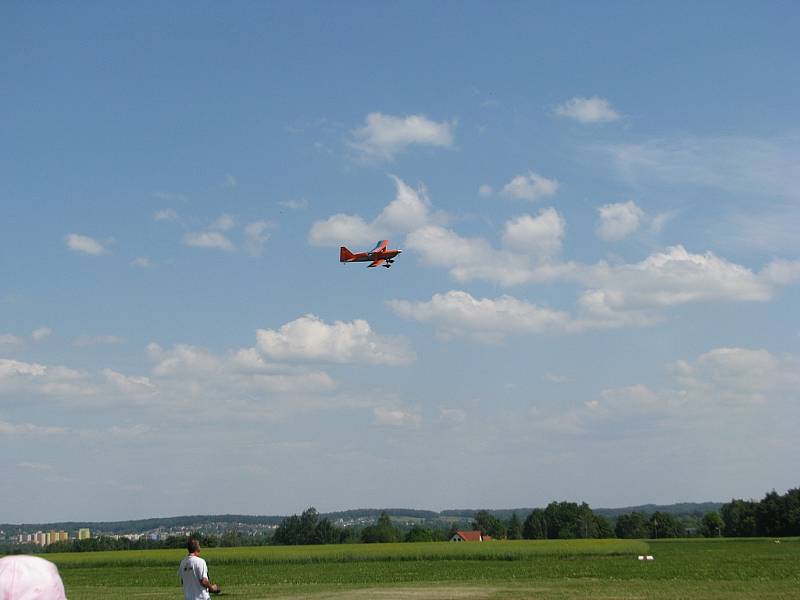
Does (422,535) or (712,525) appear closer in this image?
(422,535)

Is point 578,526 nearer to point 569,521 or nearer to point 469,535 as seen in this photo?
point 569,521

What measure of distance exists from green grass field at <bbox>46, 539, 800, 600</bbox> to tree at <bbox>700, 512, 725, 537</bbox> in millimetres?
104766

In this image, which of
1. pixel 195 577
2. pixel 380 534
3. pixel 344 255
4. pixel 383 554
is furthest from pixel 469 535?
pixel 195 577

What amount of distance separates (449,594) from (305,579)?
1638 cm

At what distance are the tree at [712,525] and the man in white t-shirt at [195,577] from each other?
16748cm

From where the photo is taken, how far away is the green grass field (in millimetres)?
29531

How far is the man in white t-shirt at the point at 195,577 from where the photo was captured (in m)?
14.5

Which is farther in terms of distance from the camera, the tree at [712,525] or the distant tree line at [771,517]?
the tree at [712,525]

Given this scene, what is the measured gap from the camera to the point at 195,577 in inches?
571

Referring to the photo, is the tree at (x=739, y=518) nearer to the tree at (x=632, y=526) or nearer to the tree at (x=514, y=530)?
the tree at (x=632, y=526)

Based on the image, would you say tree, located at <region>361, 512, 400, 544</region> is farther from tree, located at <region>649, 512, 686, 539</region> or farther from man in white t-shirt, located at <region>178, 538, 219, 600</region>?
man in white t-shirt, located at <region>178, 538, 219, 600</region>

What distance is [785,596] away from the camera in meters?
26.4

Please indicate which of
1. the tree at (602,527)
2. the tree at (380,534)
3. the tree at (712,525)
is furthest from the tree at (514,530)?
the tree at (380,534)

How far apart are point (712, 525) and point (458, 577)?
464 feet
